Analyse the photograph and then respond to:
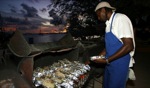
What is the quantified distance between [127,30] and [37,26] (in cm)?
691

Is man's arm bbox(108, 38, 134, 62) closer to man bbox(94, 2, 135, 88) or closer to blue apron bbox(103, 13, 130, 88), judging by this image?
man bbox(94, 2, 135, 88)

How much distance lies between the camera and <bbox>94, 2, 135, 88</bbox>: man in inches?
113

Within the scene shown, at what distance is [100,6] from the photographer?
9.95 feet

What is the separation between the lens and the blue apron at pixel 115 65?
3076mm

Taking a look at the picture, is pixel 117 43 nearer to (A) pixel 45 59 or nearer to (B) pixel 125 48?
(B) pixel 125 48

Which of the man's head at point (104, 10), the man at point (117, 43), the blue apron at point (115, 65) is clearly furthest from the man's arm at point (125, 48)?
the man's head at point (104, 10)

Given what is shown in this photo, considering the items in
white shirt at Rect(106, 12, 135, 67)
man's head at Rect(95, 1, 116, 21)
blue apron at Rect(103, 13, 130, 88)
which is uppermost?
man's head at Rect(95, 1, 116, 21)

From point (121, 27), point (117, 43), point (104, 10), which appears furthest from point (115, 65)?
point (104, 10)

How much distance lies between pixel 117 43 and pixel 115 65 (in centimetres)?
40

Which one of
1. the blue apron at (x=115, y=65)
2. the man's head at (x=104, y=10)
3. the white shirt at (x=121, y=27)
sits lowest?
the blue apron at (x=115, y=65)

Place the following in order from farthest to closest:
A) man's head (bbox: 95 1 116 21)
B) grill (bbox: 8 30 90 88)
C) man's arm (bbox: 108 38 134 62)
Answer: man's head (bbox: 95 1 116 21) → man's arm (bbox: 108 38 134 62) → grill (bbox: 8 30 90 88)

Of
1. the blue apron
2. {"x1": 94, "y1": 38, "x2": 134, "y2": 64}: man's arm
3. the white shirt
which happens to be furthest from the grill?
the white shirt

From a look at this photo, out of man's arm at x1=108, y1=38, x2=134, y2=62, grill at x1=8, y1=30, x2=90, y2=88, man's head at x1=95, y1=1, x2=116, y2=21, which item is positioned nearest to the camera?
grill at x1=8, y1=30, x2=90, y2=88

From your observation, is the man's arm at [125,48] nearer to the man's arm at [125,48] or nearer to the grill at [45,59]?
the man's arm at [125,48]
